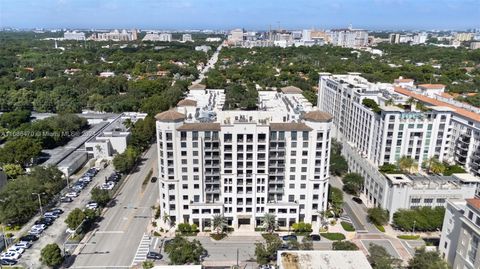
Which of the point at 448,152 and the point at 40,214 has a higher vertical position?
the point at 448,152

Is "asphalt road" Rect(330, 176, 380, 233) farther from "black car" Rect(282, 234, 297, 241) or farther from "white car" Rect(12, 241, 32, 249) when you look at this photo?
"white car" Rect(12, 241, 32, 249)

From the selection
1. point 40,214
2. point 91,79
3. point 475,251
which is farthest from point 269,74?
point 475,251

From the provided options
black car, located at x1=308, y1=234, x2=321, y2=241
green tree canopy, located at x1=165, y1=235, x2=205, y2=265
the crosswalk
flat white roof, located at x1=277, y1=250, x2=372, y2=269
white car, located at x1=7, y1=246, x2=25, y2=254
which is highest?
flat white roof, located at x1=277, y1=250, x2=372, y2=269

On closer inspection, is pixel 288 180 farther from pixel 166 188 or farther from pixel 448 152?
pixel 448 152

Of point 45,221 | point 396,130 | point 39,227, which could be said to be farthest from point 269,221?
point 45,221

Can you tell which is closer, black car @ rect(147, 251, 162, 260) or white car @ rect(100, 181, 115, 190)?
black car @ rect(147, 251, 162, 260)

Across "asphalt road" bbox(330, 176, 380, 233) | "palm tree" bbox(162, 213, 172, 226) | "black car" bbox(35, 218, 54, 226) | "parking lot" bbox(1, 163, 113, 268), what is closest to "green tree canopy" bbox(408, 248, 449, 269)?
"asphalt road" bbox(330, 176, 380, 233)
